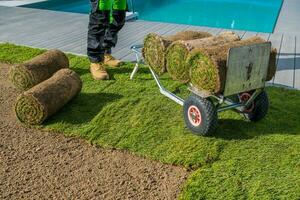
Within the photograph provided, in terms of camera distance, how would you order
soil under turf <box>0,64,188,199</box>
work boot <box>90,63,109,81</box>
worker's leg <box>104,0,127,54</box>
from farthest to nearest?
worker's leg <box>104,0,127,54</box>, work boot <box>90,63,109,81</box>, soil under turf <box>0,64,188,199</box>

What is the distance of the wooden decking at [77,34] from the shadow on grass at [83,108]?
71.9 inches

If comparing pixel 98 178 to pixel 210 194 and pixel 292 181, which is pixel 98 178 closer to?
pixel 210 194

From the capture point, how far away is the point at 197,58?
174 inches

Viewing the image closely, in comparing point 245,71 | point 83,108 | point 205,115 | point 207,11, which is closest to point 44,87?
point 83,108

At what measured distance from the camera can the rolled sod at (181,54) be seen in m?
4.64

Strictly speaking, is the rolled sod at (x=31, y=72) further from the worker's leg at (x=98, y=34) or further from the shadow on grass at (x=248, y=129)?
the shadow on grass at (x=248, y=129)

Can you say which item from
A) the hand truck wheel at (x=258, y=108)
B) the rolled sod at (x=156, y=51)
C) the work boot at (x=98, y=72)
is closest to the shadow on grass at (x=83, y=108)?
the work boot at (x=98, y=72)

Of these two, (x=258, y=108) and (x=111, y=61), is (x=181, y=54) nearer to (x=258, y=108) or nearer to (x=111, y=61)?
(x=258, y=108)

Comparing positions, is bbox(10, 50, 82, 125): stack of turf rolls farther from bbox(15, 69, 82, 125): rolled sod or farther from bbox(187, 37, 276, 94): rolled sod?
bbox(187, 37, 276, 94): rolled sod

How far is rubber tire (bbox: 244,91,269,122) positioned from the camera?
4.83m

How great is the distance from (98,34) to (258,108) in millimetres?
2762

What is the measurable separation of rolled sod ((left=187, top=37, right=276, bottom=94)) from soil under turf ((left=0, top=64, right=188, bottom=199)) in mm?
923

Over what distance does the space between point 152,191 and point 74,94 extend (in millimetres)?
2147

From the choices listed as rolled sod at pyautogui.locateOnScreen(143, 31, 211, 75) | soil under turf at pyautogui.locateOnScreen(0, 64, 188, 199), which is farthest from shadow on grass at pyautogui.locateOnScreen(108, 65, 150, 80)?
soil under turf at pyautogui.locateOnScreen(0, 64, 188, 199)
